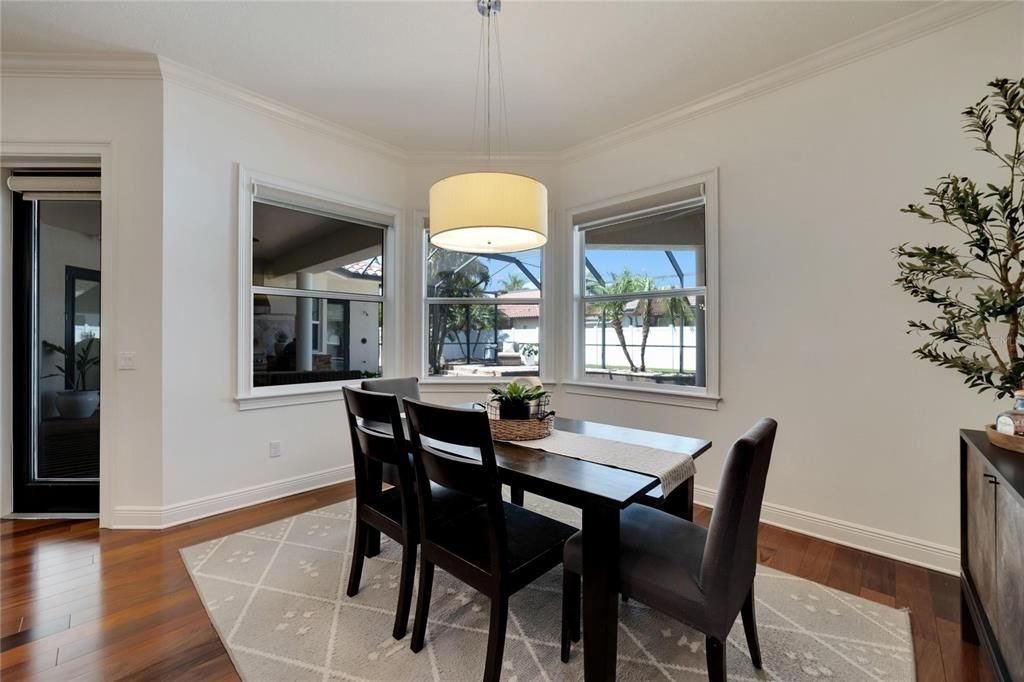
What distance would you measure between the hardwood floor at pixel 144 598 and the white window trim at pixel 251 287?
0.81 meters

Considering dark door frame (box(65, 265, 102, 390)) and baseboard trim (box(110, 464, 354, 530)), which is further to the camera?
dark door frame (box(65, 265, 102, 390))

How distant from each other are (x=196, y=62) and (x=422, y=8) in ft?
4.89

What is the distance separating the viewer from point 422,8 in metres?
2.16

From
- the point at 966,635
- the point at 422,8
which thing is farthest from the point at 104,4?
the point at 966,635

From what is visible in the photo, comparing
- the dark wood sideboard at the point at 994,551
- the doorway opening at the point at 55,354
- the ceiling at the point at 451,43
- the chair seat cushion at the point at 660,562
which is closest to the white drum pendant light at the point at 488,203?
the ceiling at the point at 451,43

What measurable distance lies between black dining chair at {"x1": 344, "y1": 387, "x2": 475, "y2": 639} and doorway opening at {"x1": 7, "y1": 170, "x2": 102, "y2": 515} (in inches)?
84.9

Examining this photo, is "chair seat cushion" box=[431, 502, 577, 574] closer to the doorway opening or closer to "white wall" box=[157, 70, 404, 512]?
"white wall" box=[157, 70, 404, 512]

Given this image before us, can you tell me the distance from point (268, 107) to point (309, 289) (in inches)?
49.7

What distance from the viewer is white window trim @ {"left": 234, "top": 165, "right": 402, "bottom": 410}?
2.94 m

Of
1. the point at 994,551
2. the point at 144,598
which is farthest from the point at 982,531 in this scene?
the point at 144,598

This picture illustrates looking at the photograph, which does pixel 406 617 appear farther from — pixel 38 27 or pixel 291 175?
pixel 38 27

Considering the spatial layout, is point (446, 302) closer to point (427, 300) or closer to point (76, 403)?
point (427, 300)

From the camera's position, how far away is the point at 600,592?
131 cm

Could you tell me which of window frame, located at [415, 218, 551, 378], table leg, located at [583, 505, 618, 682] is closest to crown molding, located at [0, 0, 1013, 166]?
window frame, located at [415, 218, 551, 378]
